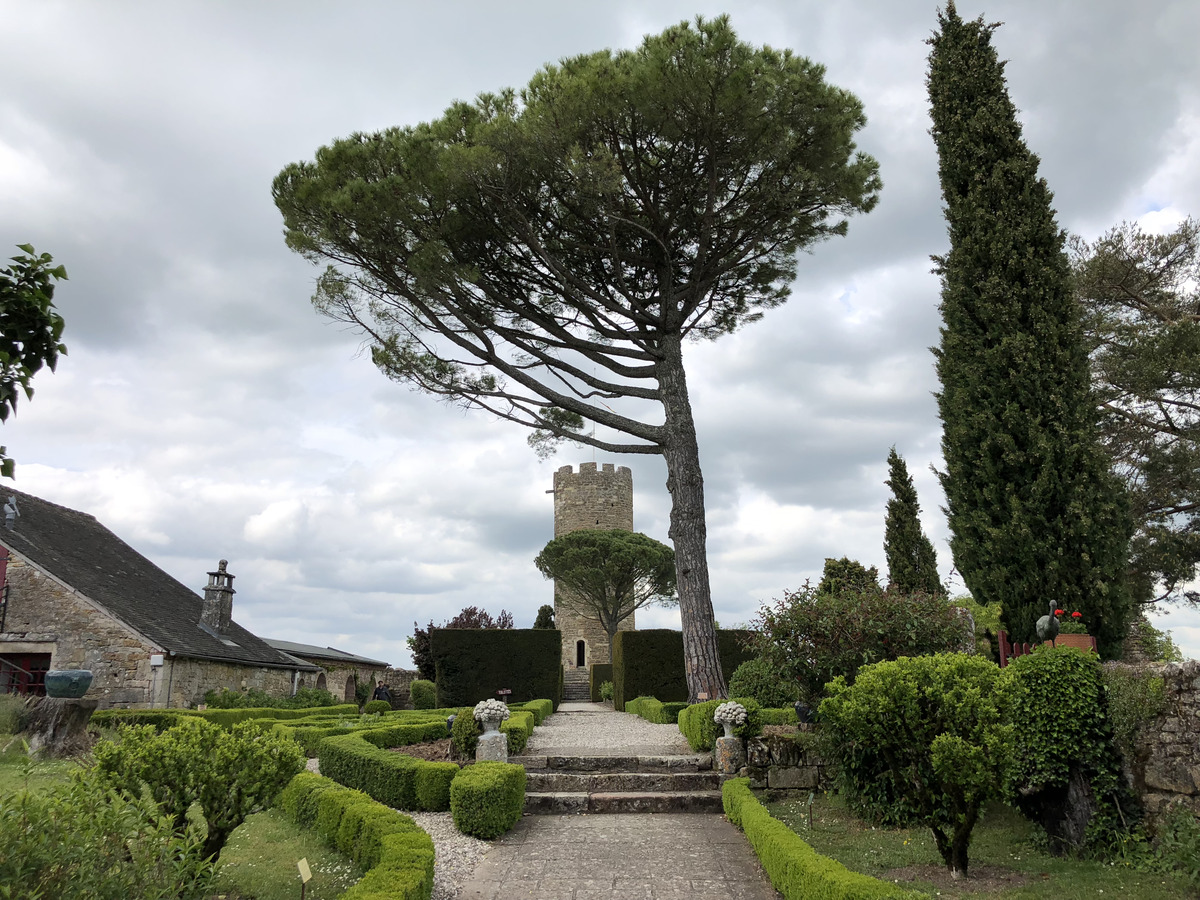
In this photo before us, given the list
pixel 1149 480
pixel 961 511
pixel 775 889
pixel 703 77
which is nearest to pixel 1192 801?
pixel 775 889

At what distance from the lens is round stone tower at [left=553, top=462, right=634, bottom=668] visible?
32.2 meters

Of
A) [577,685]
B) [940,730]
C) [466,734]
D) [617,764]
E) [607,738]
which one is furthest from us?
[577,685]

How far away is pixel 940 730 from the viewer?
5141 mm

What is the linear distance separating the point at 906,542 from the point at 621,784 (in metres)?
9.60

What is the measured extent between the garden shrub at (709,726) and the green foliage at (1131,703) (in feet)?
11.2

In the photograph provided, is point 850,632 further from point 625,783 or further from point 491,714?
point 491,714

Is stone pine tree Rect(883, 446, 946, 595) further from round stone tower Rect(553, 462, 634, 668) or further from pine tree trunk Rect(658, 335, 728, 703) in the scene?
round stone tower Rect(553, 462, 634, 668)

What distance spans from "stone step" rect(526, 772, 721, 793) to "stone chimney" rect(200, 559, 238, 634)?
45.6 ft

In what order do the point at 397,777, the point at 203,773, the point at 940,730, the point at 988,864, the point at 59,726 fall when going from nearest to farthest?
the point at 203,773 → the point at 940,730 → the point at 988,864 → the point at 397,777 → the point at 59,726

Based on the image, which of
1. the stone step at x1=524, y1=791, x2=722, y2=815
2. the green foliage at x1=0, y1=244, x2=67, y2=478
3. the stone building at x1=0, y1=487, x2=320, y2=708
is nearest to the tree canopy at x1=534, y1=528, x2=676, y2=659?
the stone building at x1=0, y1=487, x2=320, y2=708

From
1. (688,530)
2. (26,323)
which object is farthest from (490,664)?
(26,323)

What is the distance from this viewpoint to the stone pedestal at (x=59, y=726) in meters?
9.05

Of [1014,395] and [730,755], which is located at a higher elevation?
[1014,395]

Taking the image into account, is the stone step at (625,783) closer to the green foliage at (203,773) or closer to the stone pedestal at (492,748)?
the stone pedestal at (492,748)
